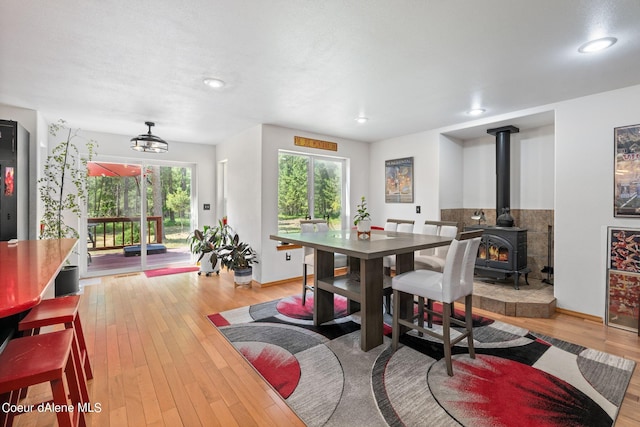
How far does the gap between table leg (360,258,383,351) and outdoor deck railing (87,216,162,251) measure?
181 inches

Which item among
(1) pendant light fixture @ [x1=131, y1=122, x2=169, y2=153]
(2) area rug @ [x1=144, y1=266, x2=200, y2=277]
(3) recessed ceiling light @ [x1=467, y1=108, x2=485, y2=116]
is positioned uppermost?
(3) recessed ceiling light @ [x1=467, y1=108, x2=485, y2=116]

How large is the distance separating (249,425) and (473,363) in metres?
1.70

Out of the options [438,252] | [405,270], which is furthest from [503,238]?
[405,270]

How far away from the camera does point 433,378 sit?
210cm

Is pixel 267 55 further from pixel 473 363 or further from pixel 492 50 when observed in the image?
pixel 473 363

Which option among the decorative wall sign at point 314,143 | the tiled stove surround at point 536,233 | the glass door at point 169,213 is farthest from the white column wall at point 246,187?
the tiled stove surround at point 536,233

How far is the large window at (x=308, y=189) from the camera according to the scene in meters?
4.88

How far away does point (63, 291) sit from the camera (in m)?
3.73

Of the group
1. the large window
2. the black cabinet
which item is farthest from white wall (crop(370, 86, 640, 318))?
the black cabinet

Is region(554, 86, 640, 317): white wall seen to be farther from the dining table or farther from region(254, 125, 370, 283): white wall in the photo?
region(254, 125, 370, 283): white wall

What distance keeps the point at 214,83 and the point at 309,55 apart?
1.10 meters

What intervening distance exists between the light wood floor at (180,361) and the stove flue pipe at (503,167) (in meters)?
1.63

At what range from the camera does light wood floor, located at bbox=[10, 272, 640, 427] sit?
69.0 inches

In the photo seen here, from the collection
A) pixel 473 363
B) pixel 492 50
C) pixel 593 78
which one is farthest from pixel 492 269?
pixel 492 50
